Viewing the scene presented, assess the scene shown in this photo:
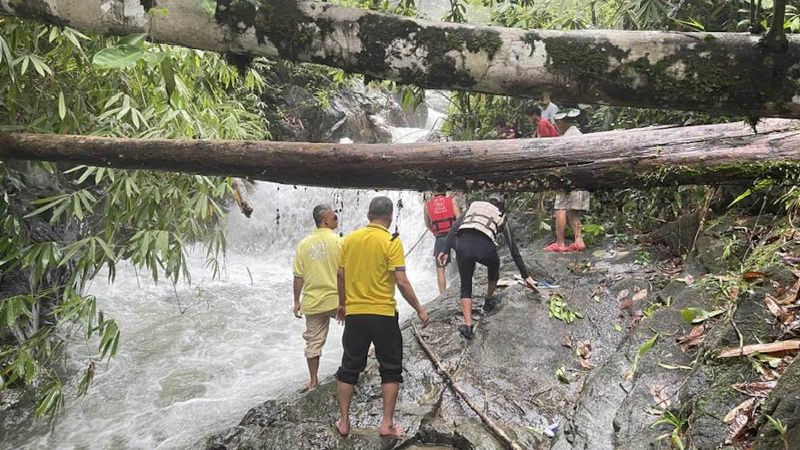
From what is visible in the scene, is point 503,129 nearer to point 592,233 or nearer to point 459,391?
point 592,233

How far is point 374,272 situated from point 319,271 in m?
1.07

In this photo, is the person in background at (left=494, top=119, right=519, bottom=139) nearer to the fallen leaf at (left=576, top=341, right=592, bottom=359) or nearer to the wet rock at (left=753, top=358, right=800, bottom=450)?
the fallen leaf at (left=576, top=341, right=592, bottom=359)

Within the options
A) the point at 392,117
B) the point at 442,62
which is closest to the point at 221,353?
the point at 442,62

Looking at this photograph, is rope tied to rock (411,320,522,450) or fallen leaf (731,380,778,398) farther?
rope tied to rock (411,320,522,450)

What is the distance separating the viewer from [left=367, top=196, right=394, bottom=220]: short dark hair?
13.7 ft

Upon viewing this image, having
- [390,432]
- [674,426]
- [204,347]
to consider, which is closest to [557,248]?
[390,432]

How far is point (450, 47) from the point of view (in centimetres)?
190

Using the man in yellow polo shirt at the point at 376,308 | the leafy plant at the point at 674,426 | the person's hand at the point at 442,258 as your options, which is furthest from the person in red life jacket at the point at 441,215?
the leafy plant at the point at 674,426

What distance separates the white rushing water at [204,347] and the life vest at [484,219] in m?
1.41

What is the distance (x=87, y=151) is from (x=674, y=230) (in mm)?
Result: 6252

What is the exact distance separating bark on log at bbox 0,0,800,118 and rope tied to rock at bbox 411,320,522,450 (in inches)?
112

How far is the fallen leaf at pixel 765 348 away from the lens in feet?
9.98

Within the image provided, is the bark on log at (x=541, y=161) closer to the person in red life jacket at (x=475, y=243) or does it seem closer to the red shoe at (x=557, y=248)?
the person in red life jacket at (x=475, y=243)

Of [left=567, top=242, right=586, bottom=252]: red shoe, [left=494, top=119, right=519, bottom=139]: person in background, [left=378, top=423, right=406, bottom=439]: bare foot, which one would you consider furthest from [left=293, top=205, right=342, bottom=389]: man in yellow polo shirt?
[left=494, top=119, right=519, bottom=139]: person in background
